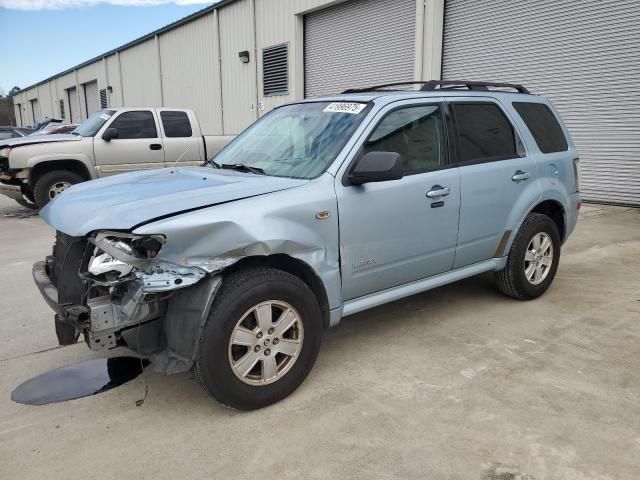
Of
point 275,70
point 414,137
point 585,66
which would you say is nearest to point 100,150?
point 414,137

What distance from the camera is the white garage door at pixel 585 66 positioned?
9109 millimetres

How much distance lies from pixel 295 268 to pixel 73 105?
137ft

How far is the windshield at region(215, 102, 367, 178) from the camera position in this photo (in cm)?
344

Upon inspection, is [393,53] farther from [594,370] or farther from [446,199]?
[594,370]

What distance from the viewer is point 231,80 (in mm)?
18734

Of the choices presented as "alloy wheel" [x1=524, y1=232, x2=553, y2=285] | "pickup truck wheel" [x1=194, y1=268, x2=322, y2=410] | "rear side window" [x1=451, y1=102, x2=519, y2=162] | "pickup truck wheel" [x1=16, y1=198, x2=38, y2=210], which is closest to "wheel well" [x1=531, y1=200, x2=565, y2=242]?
"alloy wheel" [x1=524, y1=232, x2=553, y2=285]

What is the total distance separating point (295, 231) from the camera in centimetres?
300

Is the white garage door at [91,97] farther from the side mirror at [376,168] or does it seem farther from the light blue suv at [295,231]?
the side mirror at [376,168]

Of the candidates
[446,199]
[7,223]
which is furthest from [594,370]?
[7,223]

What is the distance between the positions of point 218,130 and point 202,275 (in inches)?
712

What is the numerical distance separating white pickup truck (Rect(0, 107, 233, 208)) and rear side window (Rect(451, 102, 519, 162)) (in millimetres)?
6079

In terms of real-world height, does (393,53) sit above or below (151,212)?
above

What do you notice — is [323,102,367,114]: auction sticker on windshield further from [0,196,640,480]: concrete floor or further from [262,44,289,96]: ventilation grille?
[262,44,289,96]: ventilation grille

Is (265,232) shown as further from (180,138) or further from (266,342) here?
(180,138)
